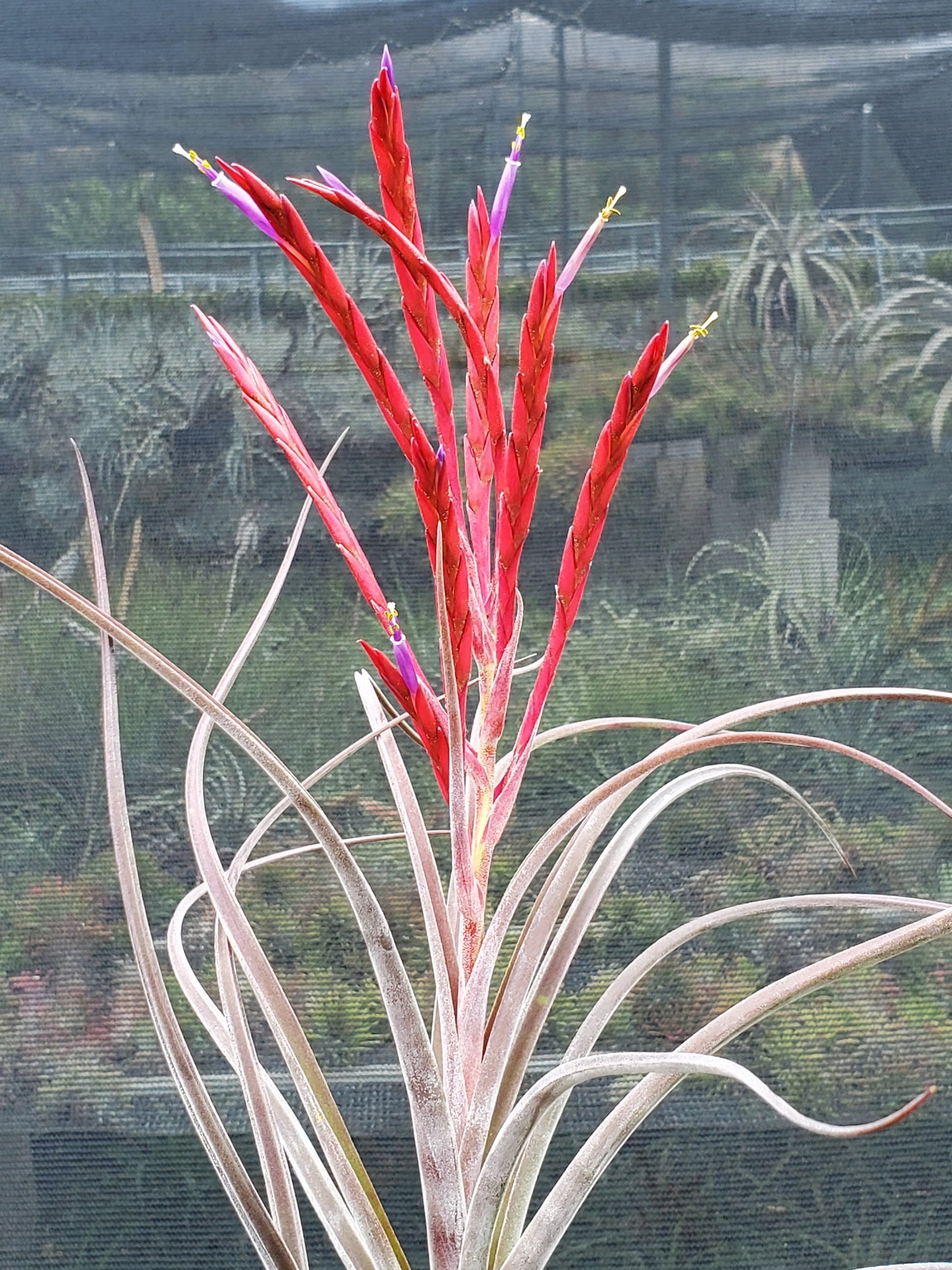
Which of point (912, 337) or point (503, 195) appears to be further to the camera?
point (912, 337)

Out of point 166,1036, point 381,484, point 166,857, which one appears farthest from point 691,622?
point 166,1036

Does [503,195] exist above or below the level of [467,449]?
above

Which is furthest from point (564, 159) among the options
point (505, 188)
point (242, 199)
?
point (242, 199)

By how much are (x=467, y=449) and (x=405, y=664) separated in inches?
4.4

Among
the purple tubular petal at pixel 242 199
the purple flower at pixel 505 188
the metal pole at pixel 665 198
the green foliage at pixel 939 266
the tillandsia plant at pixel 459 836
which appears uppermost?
the metal pole at pixel 665 198

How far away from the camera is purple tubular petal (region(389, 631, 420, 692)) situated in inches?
19.0

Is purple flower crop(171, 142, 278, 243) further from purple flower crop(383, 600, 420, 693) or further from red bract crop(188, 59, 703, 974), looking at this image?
purple flower crop(383, 600, 420, 693)

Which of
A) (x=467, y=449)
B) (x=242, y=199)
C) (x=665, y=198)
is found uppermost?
(x=665, y=198)

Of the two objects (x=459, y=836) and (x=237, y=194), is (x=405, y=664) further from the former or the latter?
(x=237, y=194)

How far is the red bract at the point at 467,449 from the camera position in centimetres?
40

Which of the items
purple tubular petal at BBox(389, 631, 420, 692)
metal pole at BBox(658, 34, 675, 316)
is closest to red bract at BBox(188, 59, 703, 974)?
purple tubular petal at BBox(389, 631, 420, 692)

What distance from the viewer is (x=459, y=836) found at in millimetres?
494

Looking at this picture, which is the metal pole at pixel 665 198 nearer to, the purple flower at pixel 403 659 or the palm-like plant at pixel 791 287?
the palm-like plant at pixel 791 287

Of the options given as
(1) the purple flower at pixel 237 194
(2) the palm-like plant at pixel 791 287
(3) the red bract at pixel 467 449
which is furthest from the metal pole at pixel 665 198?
(1) the purple flower at pixel 237 194
